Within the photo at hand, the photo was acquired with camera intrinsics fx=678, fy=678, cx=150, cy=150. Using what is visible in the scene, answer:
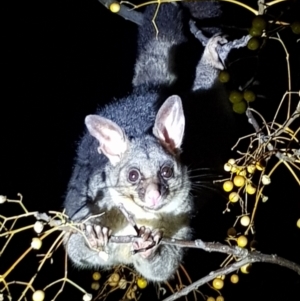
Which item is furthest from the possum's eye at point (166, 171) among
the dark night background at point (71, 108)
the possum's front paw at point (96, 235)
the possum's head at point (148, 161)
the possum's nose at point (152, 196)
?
the dark night background at point (71, 108)

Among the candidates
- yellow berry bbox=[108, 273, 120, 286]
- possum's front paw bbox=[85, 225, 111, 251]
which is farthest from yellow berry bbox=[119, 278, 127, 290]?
possum's front paw bbox=[85, 225, 111, 251]

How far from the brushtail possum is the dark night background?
14 centimetres

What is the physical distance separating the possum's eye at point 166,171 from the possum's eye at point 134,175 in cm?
Result: 8

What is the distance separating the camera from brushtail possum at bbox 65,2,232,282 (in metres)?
2.23

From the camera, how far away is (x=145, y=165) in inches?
91.2

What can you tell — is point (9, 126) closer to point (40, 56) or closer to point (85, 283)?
point (40, 56)

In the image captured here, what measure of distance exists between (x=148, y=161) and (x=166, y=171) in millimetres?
70

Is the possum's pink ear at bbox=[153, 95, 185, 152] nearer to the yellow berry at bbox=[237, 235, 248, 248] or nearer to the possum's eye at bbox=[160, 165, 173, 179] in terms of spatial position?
the possum's eye at bbox=[160, 165, 173, 179]

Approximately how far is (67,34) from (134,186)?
962 millimetres

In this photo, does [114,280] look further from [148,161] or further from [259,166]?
[259,166]

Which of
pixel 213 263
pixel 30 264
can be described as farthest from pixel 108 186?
pixel 213 263

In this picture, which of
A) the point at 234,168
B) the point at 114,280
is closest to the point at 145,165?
the point at 114,280

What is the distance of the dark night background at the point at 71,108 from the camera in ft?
8.89

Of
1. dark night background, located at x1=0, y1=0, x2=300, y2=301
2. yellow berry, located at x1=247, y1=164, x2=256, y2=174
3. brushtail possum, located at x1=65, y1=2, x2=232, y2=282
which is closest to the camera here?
yellow berry, located at x1=247, y1=164, x2=256, y2=174
